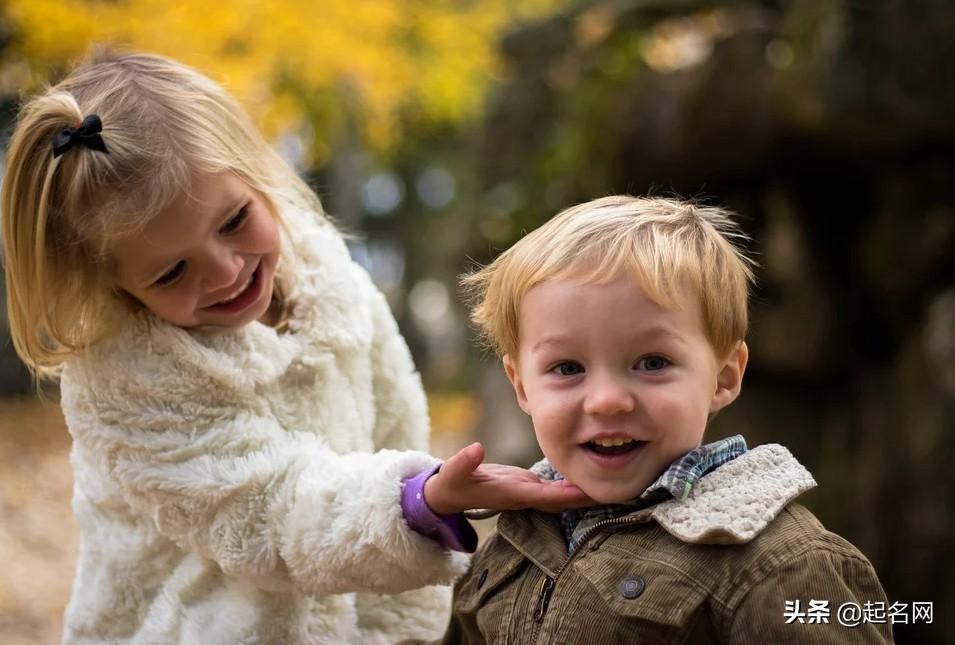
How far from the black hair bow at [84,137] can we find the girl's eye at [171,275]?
231 millimetres

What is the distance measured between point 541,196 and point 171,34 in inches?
95.9

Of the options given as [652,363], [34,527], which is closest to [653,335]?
[652,363]

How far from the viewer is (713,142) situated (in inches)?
204

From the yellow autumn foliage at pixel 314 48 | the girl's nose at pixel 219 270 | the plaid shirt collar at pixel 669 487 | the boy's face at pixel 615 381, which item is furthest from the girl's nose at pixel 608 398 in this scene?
the yellow autumn foliage at pixel 314 48

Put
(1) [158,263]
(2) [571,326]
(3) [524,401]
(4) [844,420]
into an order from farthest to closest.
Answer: (4) [844,420] < (1) [158,263] < (3) [524,401] < (2) [571,326]

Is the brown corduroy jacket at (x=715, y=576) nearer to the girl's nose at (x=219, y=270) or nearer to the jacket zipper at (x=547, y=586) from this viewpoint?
the jacket zipper at (x=547, y=586)

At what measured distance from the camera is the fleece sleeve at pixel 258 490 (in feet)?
6.00

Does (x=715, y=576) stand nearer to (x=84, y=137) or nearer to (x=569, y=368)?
(x=569, y=368)

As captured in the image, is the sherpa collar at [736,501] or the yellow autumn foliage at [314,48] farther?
the yellow autumn foliage at [314,48]

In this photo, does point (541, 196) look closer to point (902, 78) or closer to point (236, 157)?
point (902, 78)

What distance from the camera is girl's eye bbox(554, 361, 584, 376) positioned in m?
1.59

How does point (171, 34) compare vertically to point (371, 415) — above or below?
above

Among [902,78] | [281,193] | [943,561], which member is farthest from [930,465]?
[281,193]

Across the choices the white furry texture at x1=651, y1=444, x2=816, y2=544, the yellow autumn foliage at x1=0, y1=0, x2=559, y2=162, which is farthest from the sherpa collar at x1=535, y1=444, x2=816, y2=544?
the yellow autumn foliage at x1=0, y1=0, x2=559, y2=162
